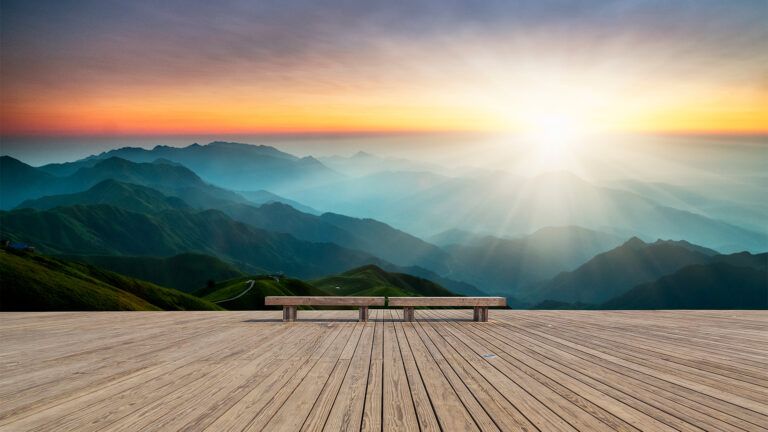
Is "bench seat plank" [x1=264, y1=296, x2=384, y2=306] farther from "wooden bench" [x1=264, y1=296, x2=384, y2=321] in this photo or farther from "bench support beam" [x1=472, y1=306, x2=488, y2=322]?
"bench support beam" [x1=472, y1=306, x2=488, y2=322]

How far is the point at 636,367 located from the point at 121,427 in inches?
321

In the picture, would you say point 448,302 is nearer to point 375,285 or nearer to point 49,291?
point 49,291

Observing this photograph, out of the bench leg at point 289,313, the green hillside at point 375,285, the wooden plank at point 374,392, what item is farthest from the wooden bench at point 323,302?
the green hillside at point 375,285

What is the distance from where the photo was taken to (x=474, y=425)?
19.5 ft

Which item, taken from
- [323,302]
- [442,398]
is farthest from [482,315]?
[442,398]

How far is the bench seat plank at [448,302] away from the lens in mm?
14703

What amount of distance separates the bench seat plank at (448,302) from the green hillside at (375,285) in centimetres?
12498

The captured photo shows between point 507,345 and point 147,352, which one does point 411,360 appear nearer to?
point 507,345

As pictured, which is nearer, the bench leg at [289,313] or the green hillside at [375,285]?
the bench leg at [289,313]

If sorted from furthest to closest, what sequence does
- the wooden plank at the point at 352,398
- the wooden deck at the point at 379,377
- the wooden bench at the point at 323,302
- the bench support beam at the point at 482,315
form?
the bench support beam at the point at 482,315 → the wooden bench at the point at 323,302 → the wooden deck at the point at 379,377 → the wooden plank at the point at 352,398

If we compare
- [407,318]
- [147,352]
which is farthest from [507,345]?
[147,352]

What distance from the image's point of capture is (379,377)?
827cm

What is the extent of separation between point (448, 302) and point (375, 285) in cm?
14456

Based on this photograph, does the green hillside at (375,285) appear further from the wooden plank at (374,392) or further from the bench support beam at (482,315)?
the wooden plank at (374,392)
